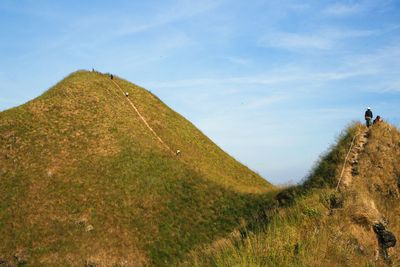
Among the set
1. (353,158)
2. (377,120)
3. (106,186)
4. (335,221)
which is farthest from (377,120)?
(106,186)

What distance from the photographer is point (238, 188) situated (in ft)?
169

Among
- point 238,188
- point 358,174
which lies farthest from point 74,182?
point 358,174

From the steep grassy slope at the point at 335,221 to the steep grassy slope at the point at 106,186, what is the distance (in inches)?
650

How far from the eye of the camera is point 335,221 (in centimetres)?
1512

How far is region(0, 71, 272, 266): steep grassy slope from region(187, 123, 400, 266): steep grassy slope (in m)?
16.5

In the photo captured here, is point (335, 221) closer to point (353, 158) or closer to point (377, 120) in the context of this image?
point (353, 158)

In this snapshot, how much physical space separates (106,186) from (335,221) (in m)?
39.3

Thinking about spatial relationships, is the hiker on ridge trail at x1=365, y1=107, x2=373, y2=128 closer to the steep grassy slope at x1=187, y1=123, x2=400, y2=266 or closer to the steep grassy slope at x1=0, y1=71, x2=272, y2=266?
the steep grassy slope at x1=187, y1=123, x2=400, y2=266

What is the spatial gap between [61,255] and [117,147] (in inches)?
795

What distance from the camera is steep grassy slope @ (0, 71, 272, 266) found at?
42344 millimetres

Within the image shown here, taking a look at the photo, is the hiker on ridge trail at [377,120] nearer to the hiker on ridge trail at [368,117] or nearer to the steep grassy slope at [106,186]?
the hiker on ridge trail at [368,117]

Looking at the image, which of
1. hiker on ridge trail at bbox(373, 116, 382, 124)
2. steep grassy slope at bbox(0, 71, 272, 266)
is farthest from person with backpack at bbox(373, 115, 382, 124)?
steep grassy slope at bbox(0, 71, 272, 266)

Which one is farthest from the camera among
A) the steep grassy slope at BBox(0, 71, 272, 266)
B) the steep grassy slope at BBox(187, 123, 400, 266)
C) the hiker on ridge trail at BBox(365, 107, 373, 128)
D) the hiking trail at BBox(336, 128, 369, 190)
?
the steep grassy slope at BBox(0, 71, 272, 266)

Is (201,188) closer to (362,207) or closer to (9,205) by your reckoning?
(9,205)
